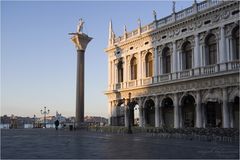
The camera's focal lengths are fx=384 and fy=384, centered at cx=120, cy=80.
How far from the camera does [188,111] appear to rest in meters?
38.6

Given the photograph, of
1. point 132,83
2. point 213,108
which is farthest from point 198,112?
point 132,83

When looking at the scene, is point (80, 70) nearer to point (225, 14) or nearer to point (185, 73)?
point (185, 73)

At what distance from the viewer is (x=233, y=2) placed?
32.0 metres

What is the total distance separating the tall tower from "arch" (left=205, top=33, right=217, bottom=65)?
60.1 feet

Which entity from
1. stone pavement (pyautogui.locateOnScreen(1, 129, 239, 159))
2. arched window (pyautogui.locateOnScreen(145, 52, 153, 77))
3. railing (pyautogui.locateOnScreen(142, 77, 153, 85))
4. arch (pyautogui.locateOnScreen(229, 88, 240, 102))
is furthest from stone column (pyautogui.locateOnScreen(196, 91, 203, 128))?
stone pavement (pyautogui.locateOnScreen(1, 129, 239, 159))

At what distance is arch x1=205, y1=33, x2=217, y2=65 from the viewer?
3491cm

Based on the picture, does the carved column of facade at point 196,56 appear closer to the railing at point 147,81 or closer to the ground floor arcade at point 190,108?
the ground floor arcade at point 190,108

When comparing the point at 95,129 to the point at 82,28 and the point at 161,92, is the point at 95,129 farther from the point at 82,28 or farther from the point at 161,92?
the point at 82,28

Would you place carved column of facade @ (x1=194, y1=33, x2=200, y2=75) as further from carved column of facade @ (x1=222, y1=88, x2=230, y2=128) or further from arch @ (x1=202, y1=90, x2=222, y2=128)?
carved column of facade @ (x1=222, y1=88, x2=230, y2=128)

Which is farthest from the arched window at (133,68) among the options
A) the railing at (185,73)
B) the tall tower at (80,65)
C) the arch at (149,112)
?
the railing at (185,73)

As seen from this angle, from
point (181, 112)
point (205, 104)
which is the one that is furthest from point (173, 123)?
point (205, 104)

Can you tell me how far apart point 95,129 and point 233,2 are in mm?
21635

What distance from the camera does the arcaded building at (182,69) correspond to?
3284cm

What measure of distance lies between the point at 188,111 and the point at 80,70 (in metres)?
16.2
